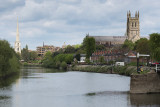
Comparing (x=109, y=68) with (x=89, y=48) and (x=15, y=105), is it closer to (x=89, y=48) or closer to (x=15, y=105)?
(x=89, y=48)

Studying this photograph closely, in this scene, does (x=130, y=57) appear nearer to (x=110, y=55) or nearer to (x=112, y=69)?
(x=112, y=69)

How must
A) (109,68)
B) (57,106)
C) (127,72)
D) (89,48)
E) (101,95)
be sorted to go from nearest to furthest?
(57,106), (101,95), (127,72), (109,68), (89,48)

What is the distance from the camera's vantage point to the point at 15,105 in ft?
148

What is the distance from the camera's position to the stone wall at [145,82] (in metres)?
50.8

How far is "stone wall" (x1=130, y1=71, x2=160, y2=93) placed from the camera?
50750 millimetres

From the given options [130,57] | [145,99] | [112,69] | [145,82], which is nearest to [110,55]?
[130,57]

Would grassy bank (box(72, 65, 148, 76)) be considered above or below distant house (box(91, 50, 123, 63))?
below

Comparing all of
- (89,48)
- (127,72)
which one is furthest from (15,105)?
(89,48)

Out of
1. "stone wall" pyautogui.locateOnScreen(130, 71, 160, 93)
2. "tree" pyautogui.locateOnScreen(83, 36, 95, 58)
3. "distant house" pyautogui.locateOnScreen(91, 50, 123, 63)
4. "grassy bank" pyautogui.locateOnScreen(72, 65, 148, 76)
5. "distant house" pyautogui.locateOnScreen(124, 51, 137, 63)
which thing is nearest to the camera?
"stone wall" pyautogui.locateOnScreen(130, 71, 160, 93)

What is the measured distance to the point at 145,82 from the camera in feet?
168

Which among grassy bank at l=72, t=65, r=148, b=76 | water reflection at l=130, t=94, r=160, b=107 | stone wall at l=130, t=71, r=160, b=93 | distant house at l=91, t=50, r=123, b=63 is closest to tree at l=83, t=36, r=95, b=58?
distant house at l=91, t=50, r=123, b=63

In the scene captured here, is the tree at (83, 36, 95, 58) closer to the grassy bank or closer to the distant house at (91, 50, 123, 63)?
the distant house at (91, 50, 123, 63)

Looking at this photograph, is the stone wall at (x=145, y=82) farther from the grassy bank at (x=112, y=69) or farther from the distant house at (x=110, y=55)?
the distant house at (x=110, y=55)

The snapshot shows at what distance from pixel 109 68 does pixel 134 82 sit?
243 feet
